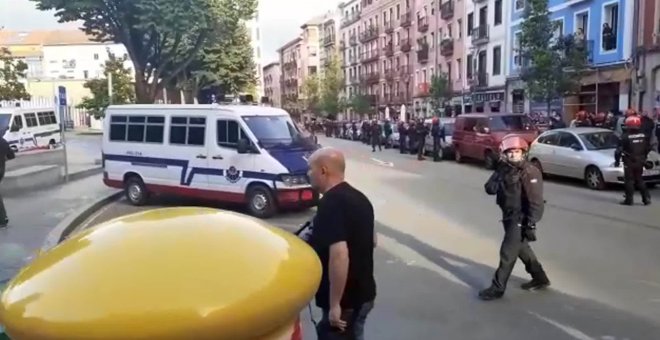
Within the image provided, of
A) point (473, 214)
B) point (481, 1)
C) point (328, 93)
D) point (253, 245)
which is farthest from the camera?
point (328, 93)

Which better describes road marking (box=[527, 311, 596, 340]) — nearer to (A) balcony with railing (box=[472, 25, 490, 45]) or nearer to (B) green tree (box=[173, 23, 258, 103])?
(B) green tree (box=[173, 23, 258, 103])

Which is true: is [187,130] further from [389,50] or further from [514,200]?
[389,50]

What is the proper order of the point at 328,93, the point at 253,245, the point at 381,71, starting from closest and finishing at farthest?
the point at 253,245
the point at 381,71
the point at 328,93

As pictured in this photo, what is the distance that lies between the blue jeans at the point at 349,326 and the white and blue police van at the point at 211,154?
732 centimetres

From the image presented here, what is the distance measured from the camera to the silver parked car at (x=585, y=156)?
1427 cm

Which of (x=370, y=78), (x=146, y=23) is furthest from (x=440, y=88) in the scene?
(x=370, y=78)

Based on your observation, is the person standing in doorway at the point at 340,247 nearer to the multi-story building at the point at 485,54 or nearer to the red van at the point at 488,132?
the red van at the point at 488,132

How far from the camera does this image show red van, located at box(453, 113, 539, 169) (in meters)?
20.6

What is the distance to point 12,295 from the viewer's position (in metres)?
1.70

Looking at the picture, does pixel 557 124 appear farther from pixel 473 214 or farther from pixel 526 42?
pixel 473 214

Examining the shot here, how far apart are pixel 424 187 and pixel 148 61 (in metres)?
15.2

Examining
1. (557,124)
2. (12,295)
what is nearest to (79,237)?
(12,295)

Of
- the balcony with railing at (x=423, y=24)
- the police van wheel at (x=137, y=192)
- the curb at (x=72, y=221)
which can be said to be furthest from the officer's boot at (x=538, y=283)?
the balcony with railing at (x=423, y=24)

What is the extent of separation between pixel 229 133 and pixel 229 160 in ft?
1.59
